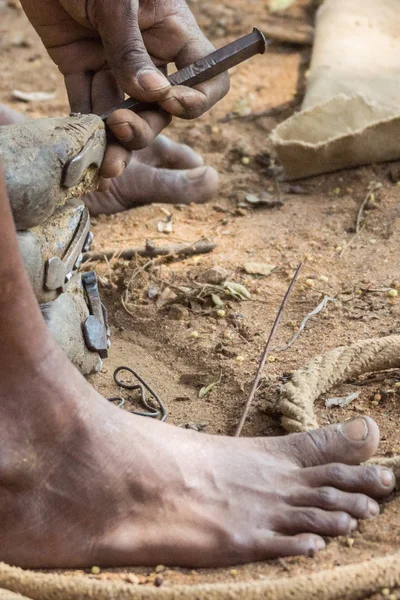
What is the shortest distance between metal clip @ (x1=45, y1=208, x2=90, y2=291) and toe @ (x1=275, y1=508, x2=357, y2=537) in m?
0.60

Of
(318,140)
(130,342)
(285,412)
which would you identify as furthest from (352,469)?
(318,140)

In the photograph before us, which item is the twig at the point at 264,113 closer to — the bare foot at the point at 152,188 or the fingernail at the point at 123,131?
the bare foot at the point at 152,188

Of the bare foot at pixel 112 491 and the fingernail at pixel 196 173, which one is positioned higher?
the bare foot at pixel 112 491

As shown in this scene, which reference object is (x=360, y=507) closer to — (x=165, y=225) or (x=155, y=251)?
(x=155, y=251)

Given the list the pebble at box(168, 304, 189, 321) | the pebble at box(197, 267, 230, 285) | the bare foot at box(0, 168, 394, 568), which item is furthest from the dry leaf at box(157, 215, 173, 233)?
the bare foot at box(0, 168, 394, 568)

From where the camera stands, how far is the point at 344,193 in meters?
2.54

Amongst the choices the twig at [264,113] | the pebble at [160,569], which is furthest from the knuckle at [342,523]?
the twig at [264,113]

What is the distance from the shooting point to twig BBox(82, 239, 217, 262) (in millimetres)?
2254

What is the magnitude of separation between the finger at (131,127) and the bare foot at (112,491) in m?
0.54

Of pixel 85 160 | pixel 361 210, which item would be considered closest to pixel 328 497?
pixel 85 160

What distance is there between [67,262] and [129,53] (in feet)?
1.84

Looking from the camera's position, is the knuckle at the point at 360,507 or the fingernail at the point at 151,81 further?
the fingernail at the point at 151,81

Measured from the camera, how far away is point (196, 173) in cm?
258

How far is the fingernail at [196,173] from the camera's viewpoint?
2574mm
